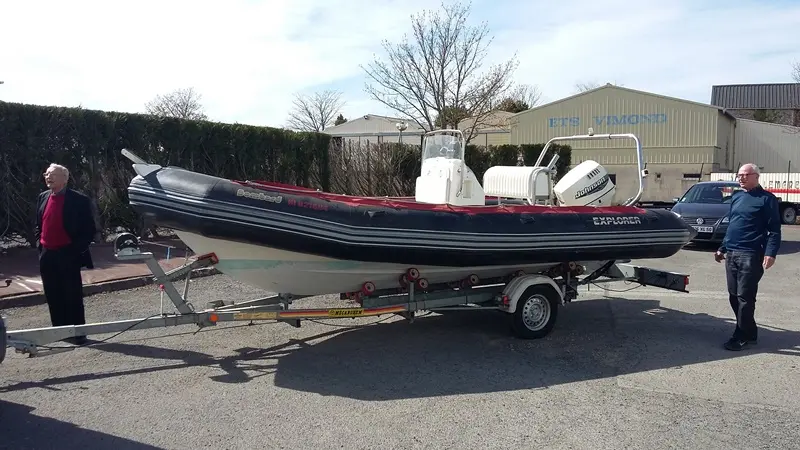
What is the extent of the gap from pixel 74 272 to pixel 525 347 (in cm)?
420

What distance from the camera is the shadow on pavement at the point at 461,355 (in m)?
5.29

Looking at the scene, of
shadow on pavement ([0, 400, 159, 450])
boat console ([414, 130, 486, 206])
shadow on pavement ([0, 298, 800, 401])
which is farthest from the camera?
boat console ([414, 130, 486, 206])

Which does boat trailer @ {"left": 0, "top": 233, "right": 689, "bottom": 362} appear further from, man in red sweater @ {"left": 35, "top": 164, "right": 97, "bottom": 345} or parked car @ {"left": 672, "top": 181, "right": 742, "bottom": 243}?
parked car @ {"left": 672, "top": 181, "right": 742, "bottom": 243}

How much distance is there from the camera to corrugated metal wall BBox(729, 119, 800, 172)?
34219 millimetres

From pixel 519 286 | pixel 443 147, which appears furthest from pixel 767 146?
pixel 519 286

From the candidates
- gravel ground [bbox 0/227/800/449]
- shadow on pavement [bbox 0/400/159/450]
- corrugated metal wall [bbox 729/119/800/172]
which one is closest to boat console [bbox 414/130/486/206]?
gravel ground [bbox 0/227/800/449]

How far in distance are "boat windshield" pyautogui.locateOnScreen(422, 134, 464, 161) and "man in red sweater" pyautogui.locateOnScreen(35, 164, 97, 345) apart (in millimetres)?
3479

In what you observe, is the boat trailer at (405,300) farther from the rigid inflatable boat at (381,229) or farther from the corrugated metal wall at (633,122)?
the corrugated metal wall at (633,122)

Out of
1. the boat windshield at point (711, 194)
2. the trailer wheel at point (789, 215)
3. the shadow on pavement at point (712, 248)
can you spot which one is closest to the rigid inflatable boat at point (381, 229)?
the shadow on pavement at point (712, 248)

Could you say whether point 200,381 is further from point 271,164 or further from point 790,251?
point 790,251

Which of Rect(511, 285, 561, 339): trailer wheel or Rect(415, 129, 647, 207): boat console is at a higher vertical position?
Rect(415, 129, 647, 207): boat console

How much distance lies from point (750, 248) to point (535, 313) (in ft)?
6.84

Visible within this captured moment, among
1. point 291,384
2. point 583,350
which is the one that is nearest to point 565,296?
point 583,350

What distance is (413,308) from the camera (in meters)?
6.14
